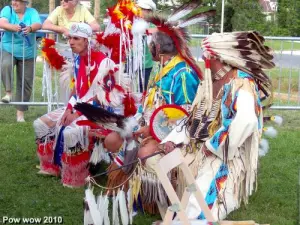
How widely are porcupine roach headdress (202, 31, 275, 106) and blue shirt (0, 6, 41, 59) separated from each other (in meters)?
3.94

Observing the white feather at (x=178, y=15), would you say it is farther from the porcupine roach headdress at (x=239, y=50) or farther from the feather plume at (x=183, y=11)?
the porcupine roach headdress at (x=239, y=50)

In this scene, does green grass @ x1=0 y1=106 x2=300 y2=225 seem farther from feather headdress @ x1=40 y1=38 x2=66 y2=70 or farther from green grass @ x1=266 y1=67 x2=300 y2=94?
green grass @ x1=266 y1=67 x2=300 y2=94

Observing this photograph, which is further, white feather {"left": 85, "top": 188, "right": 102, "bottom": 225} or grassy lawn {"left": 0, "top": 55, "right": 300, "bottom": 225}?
grassy lawn {"left": 0, "top": 55, "right": 300, "bottom": 225}

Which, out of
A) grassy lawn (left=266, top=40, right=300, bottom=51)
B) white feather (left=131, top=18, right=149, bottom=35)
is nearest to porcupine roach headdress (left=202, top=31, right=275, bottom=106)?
white feather (left=131, top=18, right=149, bottom=35)

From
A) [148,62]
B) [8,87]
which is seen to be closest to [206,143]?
[148,62]

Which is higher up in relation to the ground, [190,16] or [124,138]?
[190,16]

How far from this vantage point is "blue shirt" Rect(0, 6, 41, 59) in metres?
7.88

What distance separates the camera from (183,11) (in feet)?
16.4

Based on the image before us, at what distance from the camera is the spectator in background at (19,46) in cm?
785

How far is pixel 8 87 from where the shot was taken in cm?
828

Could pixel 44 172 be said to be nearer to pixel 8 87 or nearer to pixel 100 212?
pixel 100 212

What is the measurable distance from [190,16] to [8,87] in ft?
12.7

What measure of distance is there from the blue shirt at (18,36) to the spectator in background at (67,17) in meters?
0.40

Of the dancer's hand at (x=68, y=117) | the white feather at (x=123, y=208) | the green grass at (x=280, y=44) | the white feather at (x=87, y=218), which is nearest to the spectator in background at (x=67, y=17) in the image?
the green grass at (x=280, y=44)
